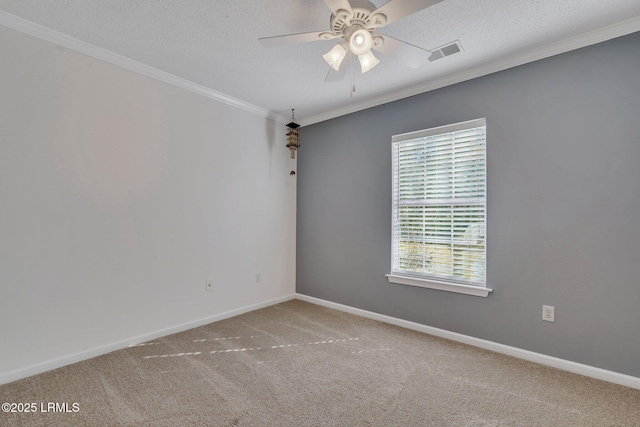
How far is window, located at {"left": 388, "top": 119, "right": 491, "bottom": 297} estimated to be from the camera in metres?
2.71

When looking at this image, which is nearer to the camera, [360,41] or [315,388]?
[360,41]

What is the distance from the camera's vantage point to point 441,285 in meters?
2.87

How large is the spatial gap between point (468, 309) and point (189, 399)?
234cm

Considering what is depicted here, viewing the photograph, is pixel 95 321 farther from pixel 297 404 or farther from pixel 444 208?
pixel 444 208

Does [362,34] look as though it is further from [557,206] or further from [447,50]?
[557,206]

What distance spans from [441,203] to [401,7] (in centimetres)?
186

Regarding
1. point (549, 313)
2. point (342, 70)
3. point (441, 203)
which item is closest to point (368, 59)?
point (342, 70)

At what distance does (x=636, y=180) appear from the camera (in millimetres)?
2033

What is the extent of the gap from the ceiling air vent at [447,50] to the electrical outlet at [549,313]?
2.14m

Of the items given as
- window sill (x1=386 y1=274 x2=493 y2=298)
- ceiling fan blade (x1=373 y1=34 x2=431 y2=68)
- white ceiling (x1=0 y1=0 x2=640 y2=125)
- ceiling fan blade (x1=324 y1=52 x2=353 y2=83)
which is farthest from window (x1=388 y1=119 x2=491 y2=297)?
ceiling fan blade (x1=324 y1=52 x2=353 y2=83)

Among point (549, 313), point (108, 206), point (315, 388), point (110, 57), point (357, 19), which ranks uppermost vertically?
point (110, 57)

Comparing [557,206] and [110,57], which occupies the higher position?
[110,57]

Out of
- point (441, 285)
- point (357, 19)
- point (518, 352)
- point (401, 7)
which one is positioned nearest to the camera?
point (401, 7)

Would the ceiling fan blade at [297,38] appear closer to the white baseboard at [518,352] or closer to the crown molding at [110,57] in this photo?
the crown molding at [110,57]
